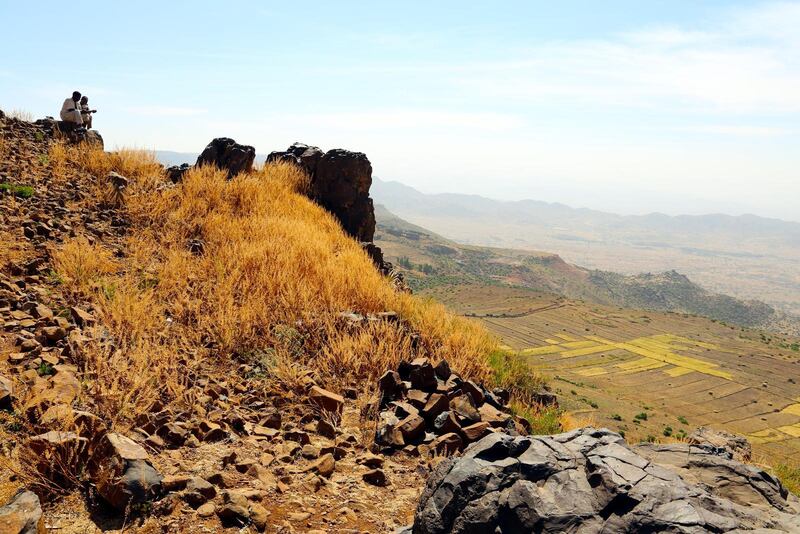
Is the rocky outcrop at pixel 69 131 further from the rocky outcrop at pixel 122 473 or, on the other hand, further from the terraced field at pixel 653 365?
the terraced field at pixel 653 365

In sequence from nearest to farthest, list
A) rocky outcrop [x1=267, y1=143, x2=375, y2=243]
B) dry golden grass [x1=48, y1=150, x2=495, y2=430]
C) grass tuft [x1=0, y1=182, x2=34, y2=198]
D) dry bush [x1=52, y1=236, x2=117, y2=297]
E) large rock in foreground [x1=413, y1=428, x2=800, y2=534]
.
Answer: large rock in foreground [x1=413, y1=428, x2=800, y2=534]
dry golden grass [x1=48, y1=150, x2=495, y2=430]
dry bush [x1=52, y1=236, x2=117, y2=297]
grass tuft [x1=0, y1=182, x2=34, y2=198]
rocky outcrop [x1=267, y1=143, x2=375, y2=243]

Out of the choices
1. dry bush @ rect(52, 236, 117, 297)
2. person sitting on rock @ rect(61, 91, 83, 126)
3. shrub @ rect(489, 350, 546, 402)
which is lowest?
shrub @ rect(489, 350, 546, 402)

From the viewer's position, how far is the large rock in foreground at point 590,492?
3045mm

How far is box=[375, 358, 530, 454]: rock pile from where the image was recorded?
5.49m

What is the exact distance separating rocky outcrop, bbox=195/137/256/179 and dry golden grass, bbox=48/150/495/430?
2.92 meters

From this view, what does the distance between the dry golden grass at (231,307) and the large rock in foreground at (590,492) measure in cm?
303

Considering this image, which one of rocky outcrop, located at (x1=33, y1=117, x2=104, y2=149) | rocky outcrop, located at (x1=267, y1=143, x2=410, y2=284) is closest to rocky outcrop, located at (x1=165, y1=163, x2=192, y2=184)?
rocky outcrop, located at (x1=33, y1=117, x2=104, y2=149)

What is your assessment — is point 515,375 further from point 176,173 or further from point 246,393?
point 176,173

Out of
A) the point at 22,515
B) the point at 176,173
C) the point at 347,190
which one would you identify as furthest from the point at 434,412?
the point at 176,173

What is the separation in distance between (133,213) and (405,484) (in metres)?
8.83

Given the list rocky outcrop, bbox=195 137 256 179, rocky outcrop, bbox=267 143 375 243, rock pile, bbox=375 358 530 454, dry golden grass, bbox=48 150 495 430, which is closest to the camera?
rock pile, bbox=375 358 530 454

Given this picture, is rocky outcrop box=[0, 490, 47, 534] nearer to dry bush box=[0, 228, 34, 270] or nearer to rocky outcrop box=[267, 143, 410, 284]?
dry bush box=[0, 228, 34, 270]

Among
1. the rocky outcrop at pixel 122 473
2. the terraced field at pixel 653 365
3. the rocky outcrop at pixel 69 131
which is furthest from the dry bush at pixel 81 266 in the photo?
the terraced field at pixel 653 365

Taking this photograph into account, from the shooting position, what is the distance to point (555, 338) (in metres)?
121
